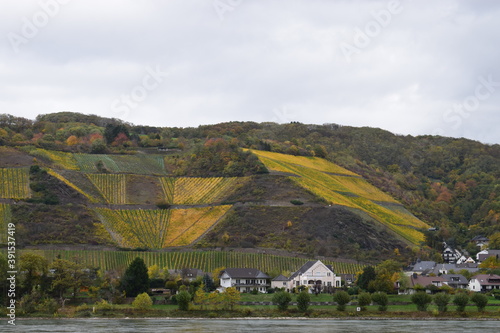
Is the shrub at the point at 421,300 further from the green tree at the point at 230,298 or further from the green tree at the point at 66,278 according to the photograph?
the green tree at the point at 66,278

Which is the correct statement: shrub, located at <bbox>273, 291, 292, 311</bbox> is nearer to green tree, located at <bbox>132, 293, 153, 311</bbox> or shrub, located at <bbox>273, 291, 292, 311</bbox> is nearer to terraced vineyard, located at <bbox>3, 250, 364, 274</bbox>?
green tree, located at <bbox>132, 293, 153, 311</bbox>

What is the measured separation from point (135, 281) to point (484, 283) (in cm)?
5025

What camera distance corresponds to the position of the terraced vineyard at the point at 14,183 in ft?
457

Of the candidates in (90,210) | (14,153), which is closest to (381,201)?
(90,210)

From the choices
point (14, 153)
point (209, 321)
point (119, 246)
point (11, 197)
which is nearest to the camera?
point (209, 321)

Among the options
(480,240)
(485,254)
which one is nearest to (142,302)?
(485,254)

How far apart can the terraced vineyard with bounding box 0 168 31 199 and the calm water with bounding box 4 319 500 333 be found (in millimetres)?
54136

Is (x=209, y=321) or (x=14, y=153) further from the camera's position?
(x=14, y=153)

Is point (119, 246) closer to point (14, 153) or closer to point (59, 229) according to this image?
point (59, 229)

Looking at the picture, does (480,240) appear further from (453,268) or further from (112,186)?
(112,186)

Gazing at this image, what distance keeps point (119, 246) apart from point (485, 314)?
200 ft

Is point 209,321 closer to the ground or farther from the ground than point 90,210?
closer to the ground

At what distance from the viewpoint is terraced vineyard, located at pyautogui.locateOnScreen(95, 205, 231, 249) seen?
13362 cm

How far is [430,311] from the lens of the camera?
304 ft
